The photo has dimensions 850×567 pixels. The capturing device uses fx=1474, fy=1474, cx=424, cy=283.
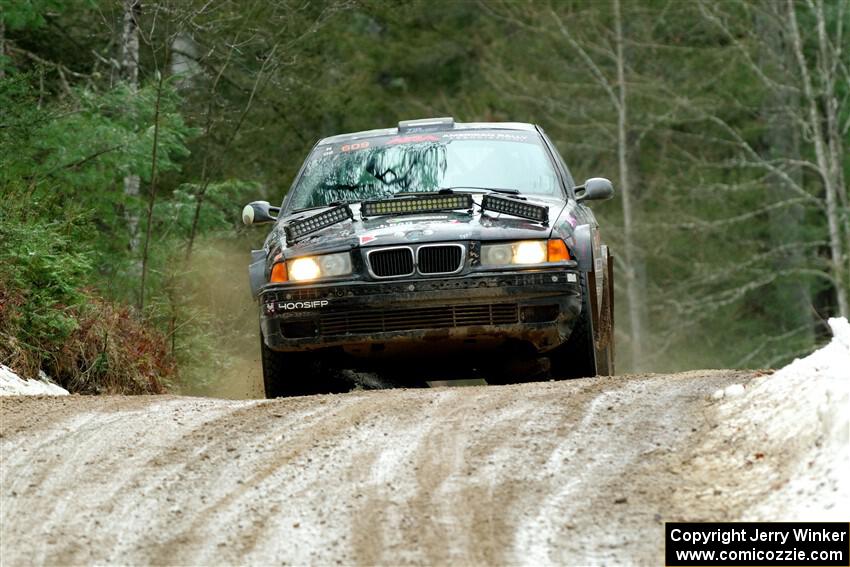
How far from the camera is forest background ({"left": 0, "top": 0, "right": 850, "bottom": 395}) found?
13.0 meters

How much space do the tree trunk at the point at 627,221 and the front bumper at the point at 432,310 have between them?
87.0 feet

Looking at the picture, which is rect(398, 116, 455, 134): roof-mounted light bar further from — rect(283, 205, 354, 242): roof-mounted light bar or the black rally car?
rect(283, 205, 354, 242): roof-mounted light bar

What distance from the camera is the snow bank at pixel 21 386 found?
975 centimetres

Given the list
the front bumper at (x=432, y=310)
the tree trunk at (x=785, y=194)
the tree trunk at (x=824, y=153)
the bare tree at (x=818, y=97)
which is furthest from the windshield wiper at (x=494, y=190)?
the tree trunk at (x=785, y=194)

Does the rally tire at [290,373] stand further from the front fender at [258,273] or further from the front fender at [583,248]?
the front fender at [583,248]

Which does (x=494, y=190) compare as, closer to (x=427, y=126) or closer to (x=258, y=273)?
(x=427, y=126)

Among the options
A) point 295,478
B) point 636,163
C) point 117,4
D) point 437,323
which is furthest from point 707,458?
point 636,163

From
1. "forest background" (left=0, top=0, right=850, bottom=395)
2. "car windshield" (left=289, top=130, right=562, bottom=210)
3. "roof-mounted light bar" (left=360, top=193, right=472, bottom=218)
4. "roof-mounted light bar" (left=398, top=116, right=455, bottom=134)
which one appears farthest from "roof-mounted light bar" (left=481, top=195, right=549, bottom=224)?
"forest background" (left=0, top=0, right=850, bottom=395)

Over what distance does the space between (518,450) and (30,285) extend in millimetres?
5847

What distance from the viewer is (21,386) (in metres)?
10.0

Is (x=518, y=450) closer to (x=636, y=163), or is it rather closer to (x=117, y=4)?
(x=117, y=4)

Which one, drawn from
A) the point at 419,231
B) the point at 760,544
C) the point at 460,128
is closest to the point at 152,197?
the point at 460,128

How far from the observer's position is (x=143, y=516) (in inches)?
227

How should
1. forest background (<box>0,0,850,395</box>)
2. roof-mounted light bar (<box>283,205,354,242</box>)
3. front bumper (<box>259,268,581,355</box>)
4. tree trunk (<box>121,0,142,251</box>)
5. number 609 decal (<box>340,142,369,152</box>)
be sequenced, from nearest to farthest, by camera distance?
front bumper (<box>259,268,581,355</box>) → roof-mounted light bar (<box>283,205,354,242</box>) → number 609 decal (<box>340,142,369,152</box>) → forest background (<box>0,0,850,395</box>) → tree trunk (<box>121,0,142,251</box>)
